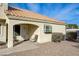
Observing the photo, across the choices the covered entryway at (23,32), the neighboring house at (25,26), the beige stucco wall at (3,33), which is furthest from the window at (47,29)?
the beige stucco wall at (3,33)

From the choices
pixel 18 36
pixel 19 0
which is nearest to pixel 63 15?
pixel 18 36

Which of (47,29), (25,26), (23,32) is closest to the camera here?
(47,29)

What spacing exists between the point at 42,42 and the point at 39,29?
6.27 feet

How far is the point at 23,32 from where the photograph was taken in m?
20.2

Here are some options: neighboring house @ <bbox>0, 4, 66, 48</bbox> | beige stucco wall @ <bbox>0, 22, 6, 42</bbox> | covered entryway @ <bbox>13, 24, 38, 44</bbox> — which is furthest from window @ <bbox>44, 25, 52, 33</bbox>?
beige stucco wall @ <bbox>0, 22, 6, 42</bbox>

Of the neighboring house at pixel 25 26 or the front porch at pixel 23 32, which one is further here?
the front porch at pixel 23 32

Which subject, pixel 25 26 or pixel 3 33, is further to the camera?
pixel 25 26

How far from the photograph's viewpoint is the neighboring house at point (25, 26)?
1561 cm

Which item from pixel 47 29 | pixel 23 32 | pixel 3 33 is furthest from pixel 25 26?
pixel 3 33

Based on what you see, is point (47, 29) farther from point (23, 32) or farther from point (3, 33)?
point (3, 33)

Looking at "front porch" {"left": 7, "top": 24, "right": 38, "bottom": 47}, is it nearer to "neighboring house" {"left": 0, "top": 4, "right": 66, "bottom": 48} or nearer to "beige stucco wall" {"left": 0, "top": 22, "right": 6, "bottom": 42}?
"neighboring house" {"left": 0, "top": 4, "right": 66, "bottom": 48}

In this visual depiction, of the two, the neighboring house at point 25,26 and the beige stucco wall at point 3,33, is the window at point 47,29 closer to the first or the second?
the neighboring house at point 25,26

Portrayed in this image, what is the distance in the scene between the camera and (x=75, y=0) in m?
14.5

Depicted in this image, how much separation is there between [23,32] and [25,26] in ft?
3.22
